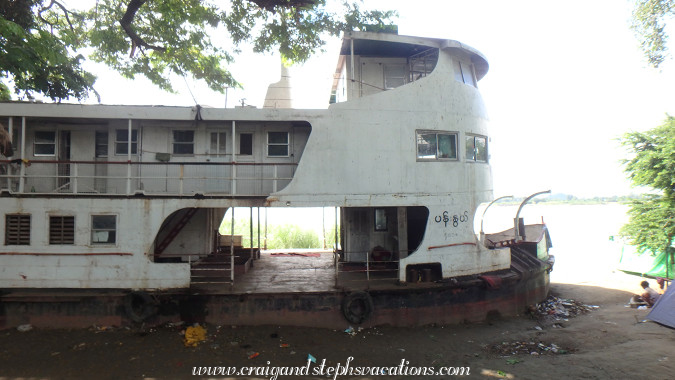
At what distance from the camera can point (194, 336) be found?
26.1 ft

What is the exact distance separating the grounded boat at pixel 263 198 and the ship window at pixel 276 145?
40mm

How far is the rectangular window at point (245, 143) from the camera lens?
1056 cm

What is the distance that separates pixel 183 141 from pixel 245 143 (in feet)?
5.78

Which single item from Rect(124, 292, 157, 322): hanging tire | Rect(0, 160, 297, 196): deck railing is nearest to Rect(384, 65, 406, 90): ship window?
Rect(0, 160, 297, 196): deck railing

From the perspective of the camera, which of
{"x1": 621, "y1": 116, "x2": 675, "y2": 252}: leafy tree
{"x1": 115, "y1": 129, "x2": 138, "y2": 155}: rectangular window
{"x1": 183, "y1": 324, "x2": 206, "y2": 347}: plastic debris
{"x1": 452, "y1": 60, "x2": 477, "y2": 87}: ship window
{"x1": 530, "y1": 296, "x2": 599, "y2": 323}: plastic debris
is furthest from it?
{"x1": 621, "y1": 116, "x2": 675, "y2": 252}: leafy tree

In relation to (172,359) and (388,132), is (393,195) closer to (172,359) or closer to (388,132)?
(388,132)

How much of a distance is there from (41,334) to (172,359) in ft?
11.8

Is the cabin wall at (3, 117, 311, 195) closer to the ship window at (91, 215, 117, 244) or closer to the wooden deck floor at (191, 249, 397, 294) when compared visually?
the ship window at (91, 215, 117, 244)

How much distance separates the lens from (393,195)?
9.49 m

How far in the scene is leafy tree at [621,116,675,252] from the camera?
13.2 meters

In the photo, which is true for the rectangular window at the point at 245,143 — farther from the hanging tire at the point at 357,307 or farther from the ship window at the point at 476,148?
the ship window at the point at 476,148

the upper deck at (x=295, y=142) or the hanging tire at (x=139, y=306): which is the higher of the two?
the upper deck at (x=295, y=142)

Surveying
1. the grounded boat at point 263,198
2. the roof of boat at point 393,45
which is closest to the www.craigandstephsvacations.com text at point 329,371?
the grounded boat at point 263,198

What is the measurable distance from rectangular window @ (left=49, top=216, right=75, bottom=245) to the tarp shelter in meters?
14.0
